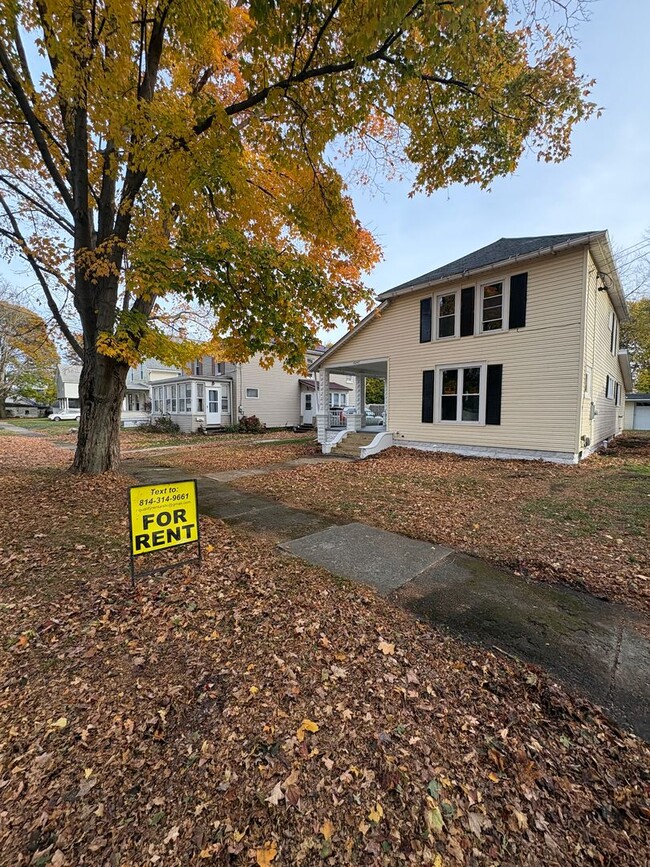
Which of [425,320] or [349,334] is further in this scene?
[349,334]

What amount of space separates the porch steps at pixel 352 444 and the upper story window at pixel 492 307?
532 centimetres

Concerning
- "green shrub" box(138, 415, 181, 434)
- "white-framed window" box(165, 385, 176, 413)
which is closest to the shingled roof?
"green shrub" box(138, 415, 181, 434)

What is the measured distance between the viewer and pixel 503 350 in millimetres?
10680

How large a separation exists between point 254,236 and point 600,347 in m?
11.3

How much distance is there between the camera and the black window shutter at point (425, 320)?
40.1 feet

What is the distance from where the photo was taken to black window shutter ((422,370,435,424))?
1231 cm

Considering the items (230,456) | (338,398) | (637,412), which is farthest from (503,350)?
(637,412)

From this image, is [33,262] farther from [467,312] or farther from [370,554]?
[467,312]

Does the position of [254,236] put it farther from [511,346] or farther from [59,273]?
[511,346]

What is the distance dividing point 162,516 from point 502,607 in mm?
3201

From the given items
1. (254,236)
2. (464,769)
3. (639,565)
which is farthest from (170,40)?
(639,565)

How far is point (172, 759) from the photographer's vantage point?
1.75m

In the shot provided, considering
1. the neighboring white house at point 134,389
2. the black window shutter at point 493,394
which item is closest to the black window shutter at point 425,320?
the black window shutter at point 493,394

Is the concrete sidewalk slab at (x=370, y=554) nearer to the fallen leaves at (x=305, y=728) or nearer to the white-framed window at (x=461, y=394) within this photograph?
the fallen leaves at (x=305, y=728)
